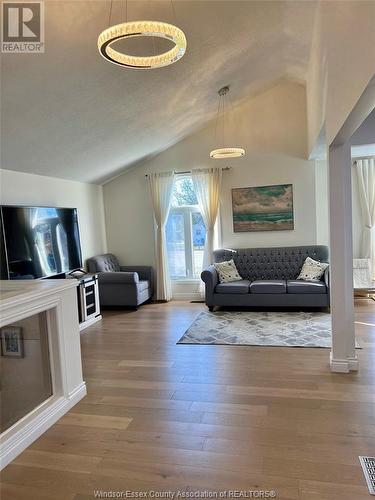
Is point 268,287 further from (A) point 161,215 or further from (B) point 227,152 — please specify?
(A) point 161,215

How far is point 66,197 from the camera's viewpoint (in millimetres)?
5602

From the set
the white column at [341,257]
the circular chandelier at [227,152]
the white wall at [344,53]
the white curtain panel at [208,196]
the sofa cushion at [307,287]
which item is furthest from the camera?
the white curtain panel at [208,196]

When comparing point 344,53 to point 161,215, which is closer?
point 344,53

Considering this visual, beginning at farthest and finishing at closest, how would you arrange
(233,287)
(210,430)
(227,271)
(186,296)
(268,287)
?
(186,296) → (227,271) → (233,287) → (268,287) → (210,430)

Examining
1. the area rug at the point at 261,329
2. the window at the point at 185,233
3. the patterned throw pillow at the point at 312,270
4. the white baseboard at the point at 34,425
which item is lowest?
the area rug at the point at 261,329

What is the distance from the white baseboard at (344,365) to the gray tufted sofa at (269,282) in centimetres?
204

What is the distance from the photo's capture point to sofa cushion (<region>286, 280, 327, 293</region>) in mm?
5246

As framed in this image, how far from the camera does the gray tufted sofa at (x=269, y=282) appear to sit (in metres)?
5.30

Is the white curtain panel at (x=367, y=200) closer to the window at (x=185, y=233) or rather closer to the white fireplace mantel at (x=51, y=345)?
the window at (x=185, y=233)

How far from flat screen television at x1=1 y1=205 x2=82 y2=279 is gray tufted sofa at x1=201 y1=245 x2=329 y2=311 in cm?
210

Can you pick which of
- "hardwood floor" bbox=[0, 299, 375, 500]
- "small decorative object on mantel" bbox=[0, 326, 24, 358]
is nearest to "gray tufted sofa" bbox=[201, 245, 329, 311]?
"hardwood floor" bbox=[0, 299, 375, 500]

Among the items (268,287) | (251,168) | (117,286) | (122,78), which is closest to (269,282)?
(268,287)

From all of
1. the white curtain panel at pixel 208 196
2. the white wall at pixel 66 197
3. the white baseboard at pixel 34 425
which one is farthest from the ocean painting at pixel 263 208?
the white baseboard at pixel 34 425

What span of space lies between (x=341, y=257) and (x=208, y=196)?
11.3 feet
